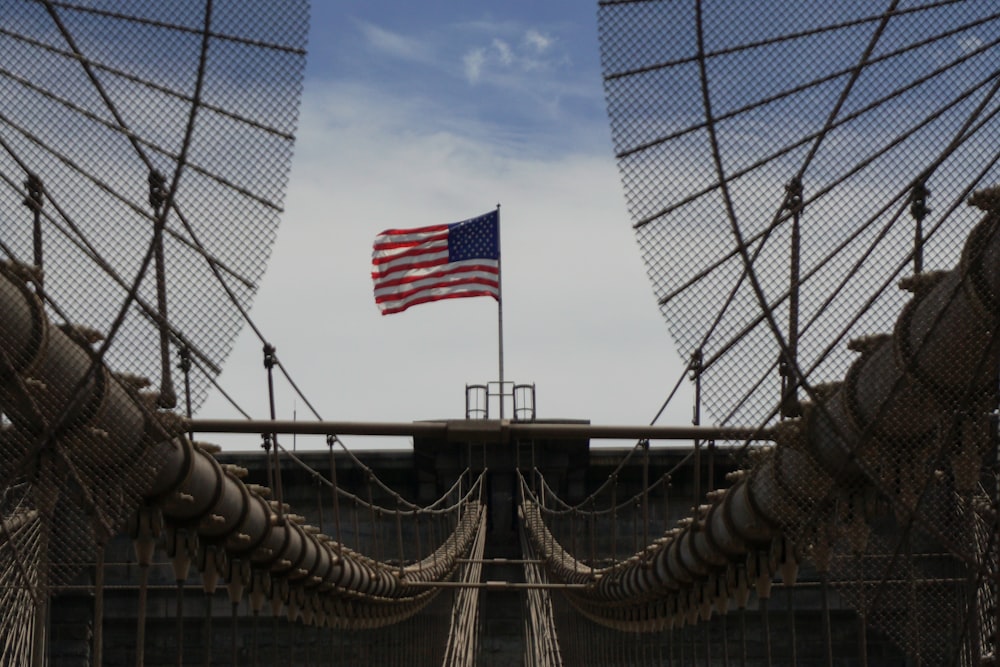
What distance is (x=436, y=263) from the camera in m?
24.2

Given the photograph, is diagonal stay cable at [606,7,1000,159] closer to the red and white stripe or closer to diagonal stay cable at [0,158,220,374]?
diagonal stay cable at [0,158,220,374]

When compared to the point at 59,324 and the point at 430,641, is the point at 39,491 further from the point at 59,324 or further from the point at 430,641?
the point at 430,641

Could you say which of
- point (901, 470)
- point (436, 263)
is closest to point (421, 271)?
point (436, 263)

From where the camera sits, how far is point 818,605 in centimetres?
2650

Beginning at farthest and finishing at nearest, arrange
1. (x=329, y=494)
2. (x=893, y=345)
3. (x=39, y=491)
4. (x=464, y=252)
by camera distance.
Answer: (x=329, y=494), (x=464, y=252), (x=39, y=491), (x=893, y=345)

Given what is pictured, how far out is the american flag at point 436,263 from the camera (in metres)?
23.1

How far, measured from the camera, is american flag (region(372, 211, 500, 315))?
2309cm

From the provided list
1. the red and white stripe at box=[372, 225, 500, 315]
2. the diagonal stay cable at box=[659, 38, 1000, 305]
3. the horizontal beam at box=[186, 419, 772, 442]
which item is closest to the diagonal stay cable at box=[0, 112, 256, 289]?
the diagonal stay cable at box=[659, 38, 1000, 305]

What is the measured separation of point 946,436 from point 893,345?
0.37 m

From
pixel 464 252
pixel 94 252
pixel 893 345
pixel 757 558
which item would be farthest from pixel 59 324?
pixel 464 252

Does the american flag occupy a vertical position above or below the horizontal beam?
above

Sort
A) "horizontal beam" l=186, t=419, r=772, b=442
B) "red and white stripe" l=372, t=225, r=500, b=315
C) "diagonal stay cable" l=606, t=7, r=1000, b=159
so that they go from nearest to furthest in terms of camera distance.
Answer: "diagonal stay cable" l=606, t=7, r=1000, b=159, "horizontal beam" l=186, t=419, r=772, b=442, "red and white stripe" l=372, t=225, r=500, b=315

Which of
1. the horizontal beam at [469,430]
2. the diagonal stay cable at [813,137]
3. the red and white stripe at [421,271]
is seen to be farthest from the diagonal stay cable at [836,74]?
the red and white stripe at [421,271]

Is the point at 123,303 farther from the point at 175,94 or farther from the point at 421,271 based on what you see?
the point at 421,271
